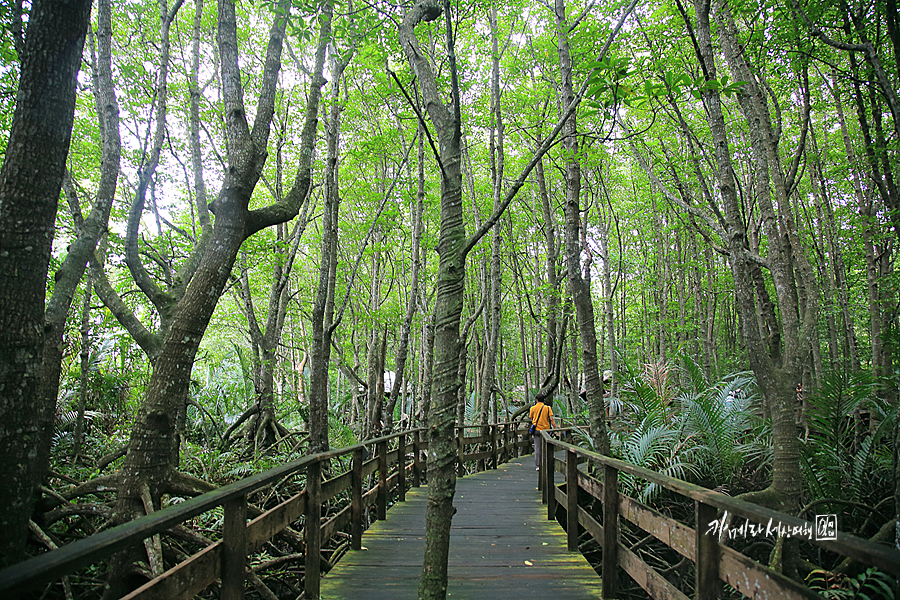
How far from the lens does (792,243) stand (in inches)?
298

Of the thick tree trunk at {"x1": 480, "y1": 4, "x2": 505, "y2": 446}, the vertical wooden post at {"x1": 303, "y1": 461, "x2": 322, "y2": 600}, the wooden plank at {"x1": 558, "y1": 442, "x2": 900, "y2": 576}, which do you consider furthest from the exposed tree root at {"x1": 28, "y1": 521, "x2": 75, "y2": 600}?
the thick tree trunk at {"x1": 480, "y1": 4, "x2": 505, "y2": 446}

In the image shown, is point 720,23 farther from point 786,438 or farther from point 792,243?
point 786,438

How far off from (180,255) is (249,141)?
5.54 m

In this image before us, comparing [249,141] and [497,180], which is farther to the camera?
[497,180]

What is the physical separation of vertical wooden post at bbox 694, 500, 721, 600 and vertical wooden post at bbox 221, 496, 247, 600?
94.8 inches

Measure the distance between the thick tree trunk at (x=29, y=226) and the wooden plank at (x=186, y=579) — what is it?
4.21 ft

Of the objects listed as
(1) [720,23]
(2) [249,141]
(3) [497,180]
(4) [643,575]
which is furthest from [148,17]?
(4) [643,575]

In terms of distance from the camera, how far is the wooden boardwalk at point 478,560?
3.90 m

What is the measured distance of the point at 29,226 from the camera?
2.81 metres

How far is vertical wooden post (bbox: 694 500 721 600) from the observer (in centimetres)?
243

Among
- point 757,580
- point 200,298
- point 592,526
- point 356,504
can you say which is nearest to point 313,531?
point 356,504

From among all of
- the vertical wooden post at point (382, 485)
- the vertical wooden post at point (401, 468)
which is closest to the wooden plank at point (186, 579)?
the vertical wooden post at point (382, 485)

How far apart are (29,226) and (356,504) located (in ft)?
12.4

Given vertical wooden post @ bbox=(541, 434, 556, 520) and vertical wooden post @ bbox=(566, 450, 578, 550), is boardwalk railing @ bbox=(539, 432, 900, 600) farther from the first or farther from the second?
vertical wooden post @ bbox=(541, 434, 556, 520)
